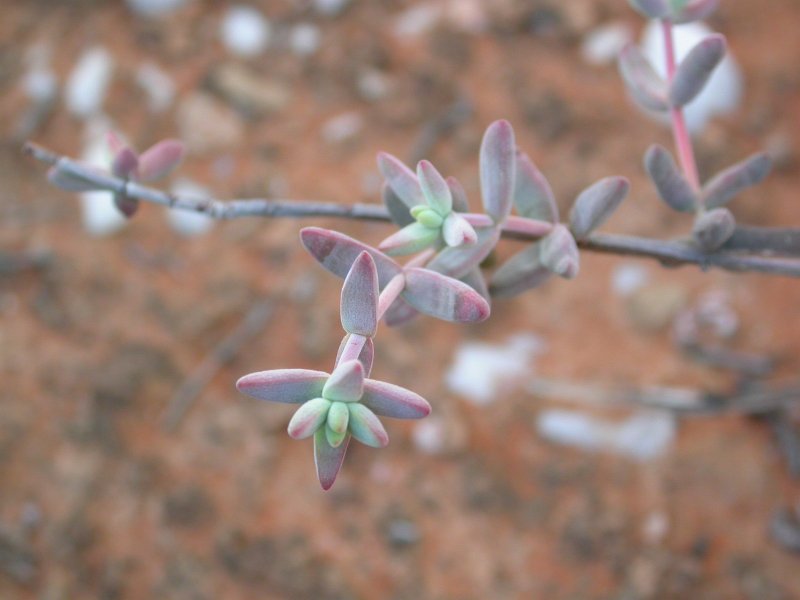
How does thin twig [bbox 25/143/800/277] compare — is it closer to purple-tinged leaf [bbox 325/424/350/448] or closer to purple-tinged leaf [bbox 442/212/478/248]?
purple-tinged leaf [bbox 442/212/478/248]

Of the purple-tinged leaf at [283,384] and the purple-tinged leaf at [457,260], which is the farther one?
the purple-tinged leaf at [457,260]

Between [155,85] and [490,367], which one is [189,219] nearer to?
[155,85]

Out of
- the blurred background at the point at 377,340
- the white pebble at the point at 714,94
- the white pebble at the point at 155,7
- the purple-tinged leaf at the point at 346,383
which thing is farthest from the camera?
the white pebble at the point at 155,7

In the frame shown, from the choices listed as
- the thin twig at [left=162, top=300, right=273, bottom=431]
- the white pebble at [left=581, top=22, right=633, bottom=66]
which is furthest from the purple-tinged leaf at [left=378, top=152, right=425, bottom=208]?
the white pebble at [left=581, top=22, right=633, bottom=66]

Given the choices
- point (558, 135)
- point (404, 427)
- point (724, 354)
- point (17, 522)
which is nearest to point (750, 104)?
point (558, 135)

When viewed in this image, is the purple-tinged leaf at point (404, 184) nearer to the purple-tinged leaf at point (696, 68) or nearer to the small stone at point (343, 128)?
the purple-tinged leaf at point (696, 68)

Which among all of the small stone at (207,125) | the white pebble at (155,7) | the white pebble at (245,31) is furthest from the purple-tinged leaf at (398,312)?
the white pebble at (155,7)
